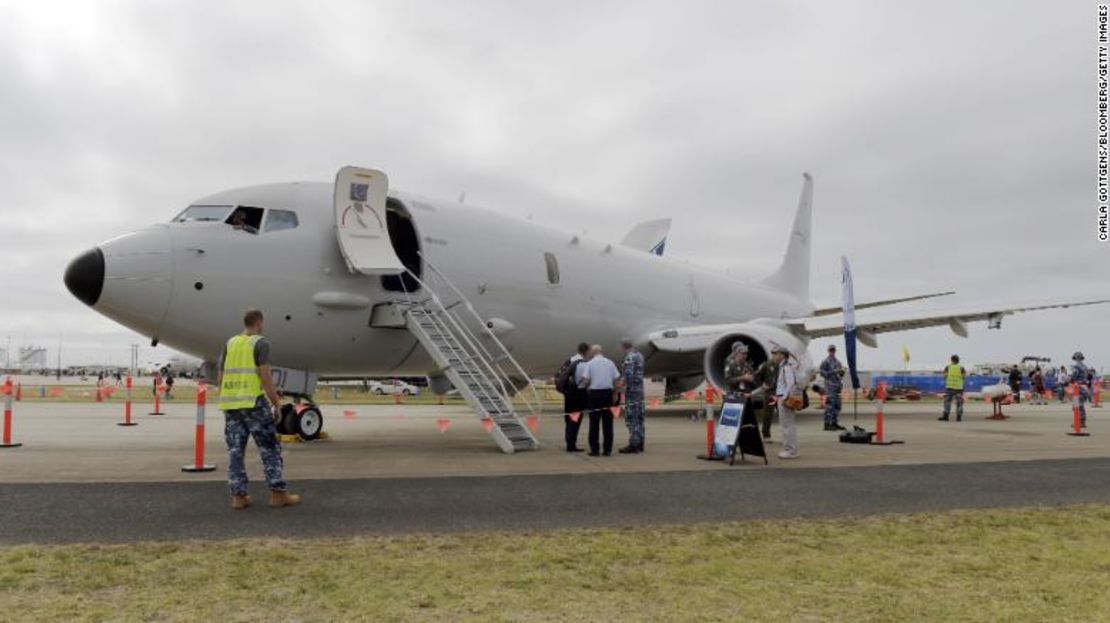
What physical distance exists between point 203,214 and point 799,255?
22.2 meters

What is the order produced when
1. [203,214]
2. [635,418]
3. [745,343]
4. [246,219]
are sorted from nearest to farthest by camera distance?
1. [203,214]
2. [246,219]
3. [635,418]
4. [745,343]

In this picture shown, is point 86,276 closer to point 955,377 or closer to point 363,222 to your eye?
point 363,222

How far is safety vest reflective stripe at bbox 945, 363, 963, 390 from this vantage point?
20109mm

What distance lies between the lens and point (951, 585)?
191 inches

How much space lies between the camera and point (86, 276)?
32.5 feet

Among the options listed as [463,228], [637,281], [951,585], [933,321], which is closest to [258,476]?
[463,228]

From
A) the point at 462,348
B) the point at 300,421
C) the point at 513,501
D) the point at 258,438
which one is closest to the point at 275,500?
the point at 258,438

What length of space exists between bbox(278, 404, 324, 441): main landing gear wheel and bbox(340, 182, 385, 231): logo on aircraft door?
328 centimetres

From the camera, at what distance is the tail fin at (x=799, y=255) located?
28.2 m

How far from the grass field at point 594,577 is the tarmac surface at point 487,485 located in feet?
2.07

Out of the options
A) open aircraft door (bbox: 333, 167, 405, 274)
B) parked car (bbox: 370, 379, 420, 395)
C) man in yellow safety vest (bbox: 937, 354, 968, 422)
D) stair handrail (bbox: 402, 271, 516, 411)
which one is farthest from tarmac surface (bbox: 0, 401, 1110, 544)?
parked car (bbox: 370, 379, 420, 395)

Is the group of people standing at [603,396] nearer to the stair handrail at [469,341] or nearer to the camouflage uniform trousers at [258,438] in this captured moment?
the stair handrail at [469,341]

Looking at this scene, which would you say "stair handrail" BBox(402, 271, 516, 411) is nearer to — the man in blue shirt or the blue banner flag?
the man in blue shirt

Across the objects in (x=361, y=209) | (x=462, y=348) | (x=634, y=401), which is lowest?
(x=634, y=401)
